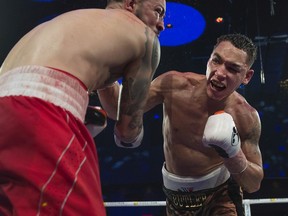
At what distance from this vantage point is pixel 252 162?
2223 mm

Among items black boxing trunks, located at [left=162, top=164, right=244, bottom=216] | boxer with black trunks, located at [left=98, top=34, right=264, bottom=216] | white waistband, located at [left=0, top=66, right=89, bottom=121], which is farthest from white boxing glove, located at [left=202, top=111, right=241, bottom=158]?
white waistband, located at [left=0, top=66, right=89, bottom=121]

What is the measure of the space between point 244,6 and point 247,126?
129 inches

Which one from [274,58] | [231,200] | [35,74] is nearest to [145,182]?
[274,58]

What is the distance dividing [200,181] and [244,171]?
0.26 m

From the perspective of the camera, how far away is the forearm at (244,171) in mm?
2047

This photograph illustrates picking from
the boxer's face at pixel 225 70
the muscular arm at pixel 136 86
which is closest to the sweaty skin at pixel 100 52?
the muscular arm at pixel 136 86

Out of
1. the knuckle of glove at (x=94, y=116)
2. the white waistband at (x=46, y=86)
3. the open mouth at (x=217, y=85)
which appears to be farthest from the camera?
the open mouth at (x=217, y=85)

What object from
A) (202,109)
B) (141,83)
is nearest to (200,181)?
(202,109)

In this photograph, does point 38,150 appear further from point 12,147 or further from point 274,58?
point 274,58

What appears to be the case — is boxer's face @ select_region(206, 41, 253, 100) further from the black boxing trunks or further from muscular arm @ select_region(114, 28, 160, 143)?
muscular arm @ select_region(114, 28, 160, 143)

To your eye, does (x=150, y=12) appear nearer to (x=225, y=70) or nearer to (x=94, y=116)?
(x=94, y=116)

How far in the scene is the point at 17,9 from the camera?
16.7 ft

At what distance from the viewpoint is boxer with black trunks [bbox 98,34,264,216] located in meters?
2.24

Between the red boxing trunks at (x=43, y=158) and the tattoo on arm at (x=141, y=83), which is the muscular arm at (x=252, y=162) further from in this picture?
the red boxing trunks at (x=43, y=158)
